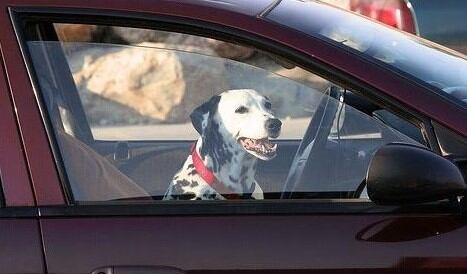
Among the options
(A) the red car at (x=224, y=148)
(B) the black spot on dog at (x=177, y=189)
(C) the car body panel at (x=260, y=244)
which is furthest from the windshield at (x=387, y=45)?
(B) the black spot on dog at (x=177, y=189)

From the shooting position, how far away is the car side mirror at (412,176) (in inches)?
80.7

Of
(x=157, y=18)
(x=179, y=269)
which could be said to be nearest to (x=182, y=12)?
(x=157, y=18)

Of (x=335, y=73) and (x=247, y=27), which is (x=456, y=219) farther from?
(x=247, y=27)

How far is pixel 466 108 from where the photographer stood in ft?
7.22

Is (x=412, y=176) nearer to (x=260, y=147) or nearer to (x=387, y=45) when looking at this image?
(x=260, y=147)

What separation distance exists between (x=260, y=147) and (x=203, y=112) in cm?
19

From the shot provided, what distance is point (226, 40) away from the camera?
223 centimetres

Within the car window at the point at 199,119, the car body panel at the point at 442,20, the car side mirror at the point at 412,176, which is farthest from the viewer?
the car body panel at the point at 442,20

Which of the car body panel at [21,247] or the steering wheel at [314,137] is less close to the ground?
the steering wheel at [314,137]

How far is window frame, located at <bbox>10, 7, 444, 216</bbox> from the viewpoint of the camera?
2.16 m

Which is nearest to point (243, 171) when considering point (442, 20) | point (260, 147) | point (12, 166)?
point (260, 147)

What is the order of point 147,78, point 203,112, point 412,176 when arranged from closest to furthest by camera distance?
point 412,176
point 203,112
point 147,78

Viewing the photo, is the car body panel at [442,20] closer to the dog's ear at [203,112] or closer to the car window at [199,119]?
the car window at [199,119]

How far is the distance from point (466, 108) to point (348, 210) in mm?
404
